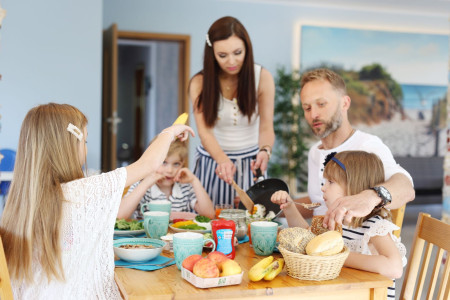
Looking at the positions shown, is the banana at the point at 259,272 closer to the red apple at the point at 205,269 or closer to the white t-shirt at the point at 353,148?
the red apple at the point at 205,269

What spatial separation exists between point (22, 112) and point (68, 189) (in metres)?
3.51

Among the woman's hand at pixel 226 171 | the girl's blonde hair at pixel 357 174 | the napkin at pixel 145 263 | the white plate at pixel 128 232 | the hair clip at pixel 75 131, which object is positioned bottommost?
the white plate at pixel 128 232

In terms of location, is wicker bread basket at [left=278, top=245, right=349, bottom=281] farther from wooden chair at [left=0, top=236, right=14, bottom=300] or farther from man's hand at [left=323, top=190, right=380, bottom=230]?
wooden chair at [left=0, top=236, right=14, bottom=300]

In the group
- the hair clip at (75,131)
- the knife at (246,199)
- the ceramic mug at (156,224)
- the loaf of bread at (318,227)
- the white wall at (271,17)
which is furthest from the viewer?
the white wall at (271,17)

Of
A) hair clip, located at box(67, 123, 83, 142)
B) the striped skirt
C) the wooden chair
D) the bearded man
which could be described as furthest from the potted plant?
the wooden chair

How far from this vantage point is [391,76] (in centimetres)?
732

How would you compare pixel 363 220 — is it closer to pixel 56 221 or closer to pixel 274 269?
pixel 274 269

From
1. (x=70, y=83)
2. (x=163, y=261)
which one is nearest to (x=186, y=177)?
(x=163, y=261)

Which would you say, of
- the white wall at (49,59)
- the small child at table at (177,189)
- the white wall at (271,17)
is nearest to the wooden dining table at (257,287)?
the small child at table at (177,189)

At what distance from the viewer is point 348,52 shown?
7.14 m

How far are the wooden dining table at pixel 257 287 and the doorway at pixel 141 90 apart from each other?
14.9 ft

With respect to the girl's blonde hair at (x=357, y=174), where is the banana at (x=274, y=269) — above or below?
below

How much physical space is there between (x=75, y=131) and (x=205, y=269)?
0.58 meters

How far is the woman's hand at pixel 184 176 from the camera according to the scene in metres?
2.55
